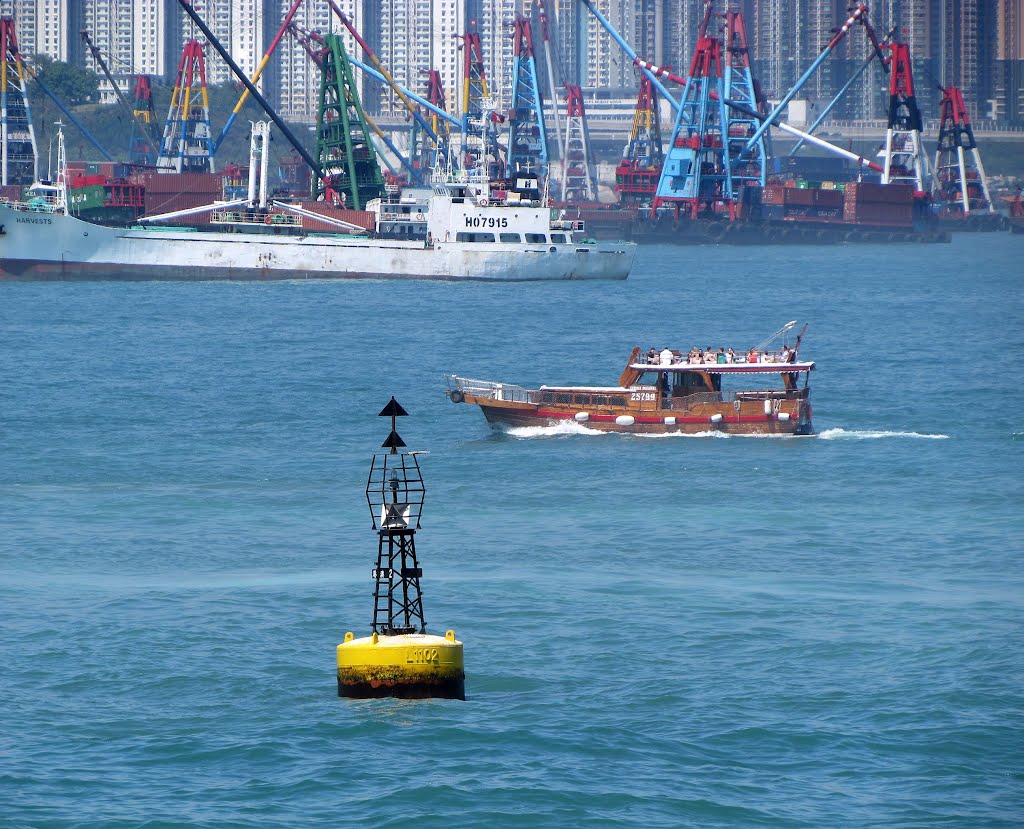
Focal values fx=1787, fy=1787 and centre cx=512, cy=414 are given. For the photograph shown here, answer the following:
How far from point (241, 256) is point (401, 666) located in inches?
4029

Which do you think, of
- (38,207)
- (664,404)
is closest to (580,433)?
(664,404)

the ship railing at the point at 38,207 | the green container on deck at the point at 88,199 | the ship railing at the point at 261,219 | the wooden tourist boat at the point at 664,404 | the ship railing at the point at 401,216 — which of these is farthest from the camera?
the green container on deck at the point at 88,199

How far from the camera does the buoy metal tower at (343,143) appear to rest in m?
144

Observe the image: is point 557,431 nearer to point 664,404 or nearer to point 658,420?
point 658,420

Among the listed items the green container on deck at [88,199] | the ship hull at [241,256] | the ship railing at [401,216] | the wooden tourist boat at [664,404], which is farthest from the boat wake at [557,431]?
the green container on deck at [88,199]

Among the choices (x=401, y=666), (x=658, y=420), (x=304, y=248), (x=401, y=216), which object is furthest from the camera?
(x=401, y=216)

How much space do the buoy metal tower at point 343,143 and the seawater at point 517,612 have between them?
71666mm

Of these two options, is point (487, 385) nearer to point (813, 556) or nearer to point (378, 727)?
point (813, 556)

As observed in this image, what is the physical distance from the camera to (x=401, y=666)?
29156mm

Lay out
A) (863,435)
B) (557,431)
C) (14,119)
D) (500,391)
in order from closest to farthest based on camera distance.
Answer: (557,431), (500,391), (863,435), (14,119)

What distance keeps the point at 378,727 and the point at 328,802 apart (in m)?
2.49

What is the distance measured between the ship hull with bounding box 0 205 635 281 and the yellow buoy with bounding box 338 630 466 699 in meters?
101

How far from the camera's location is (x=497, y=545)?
140ft

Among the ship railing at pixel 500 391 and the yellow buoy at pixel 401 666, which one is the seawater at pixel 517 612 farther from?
the ship railing at pixel 500 391
